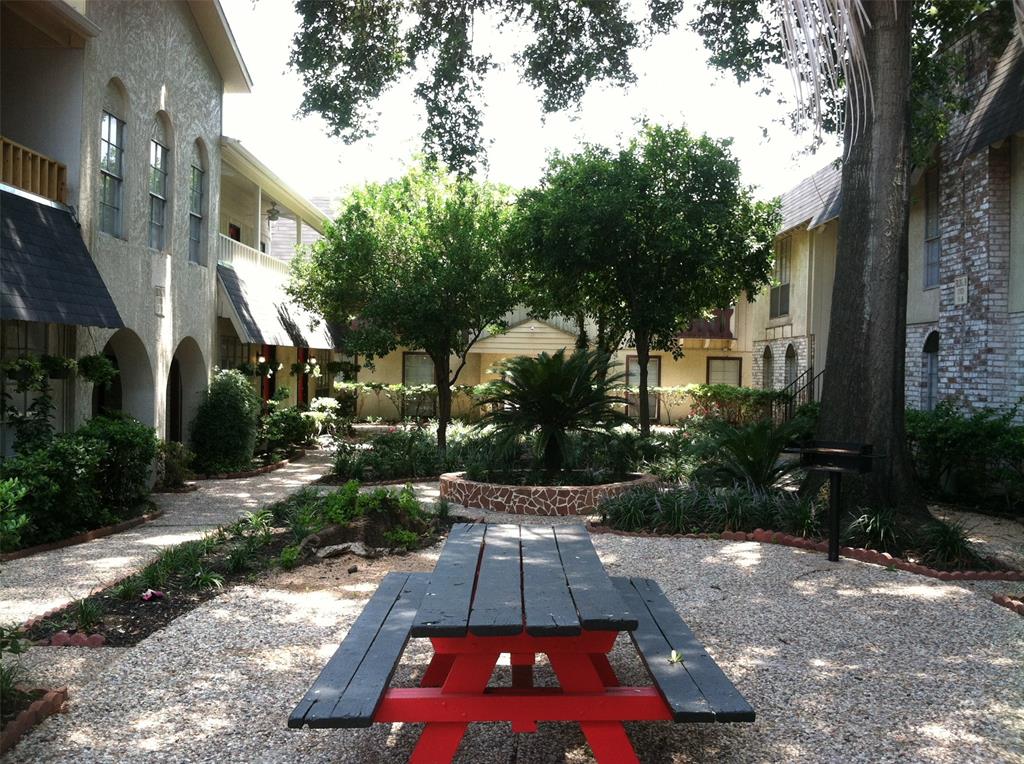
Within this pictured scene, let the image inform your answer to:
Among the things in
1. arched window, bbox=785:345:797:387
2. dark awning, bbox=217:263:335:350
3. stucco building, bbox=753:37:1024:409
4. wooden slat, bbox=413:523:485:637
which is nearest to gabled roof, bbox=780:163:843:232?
stucco building, bbox=753:37:1024:409

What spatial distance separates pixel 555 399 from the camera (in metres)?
11.6

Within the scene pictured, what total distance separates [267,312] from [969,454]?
13.1m

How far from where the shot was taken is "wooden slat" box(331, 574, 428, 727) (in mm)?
3116

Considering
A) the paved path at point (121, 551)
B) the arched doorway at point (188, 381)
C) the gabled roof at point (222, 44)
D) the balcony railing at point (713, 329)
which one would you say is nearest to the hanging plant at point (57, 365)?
the paved path at point (121, 551)

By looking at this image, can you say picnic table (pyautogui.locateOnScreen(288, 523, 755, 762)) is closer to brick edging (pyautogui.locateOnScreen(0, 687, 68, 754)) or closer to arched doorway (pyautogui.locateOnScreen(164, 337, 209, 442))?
brick edging (pyautogui.locateOnScreen(0, 687, 68, 754))

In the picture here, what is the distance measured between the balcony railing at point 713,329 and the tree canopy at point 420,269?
11025 millimetres

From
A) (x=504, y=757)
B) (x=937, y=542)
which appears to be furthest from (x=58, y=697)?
(x=937, y=542)

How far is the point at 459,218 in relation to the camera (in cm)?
1725

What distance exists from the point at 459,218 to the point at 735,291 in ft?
19.5

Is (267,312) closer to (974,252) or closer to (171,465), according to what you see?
(171,465)

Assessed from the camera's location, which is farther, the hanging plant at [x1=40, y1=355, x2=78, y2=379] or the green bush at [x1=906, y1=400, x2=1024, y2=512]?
the green bush at [x1=906, y1=400, x2=1024, y2=512]

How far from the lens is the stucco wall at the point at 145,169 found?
11352mm

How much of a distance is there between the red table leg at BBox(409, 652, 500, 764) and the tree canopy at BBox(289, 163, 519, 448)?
518 inches

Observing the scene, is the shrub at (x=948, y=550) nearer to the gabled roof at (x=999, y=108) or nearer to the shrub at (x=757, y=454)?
the shrub at (x=757, y=454)
